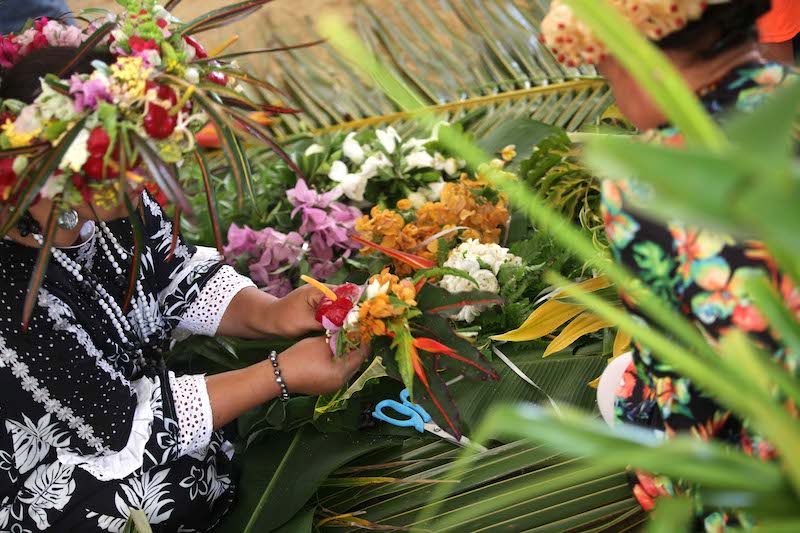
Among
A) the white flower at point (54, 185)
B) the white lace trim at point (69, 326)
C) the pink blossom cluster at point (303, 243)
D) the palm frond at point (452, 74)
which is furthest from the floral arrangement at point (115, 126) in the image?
the palm frond at point (452, 74)

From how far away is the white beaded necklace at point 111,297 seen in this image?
1188 mm

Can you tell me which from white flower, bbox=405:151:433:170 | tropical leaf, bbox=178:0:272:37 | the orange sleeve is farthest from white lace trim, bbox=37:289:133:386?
the orange sleeve

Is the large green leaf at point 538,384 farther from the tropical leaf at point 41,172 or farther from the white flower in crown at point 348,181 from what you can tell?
the tropical leaf at point 41,172

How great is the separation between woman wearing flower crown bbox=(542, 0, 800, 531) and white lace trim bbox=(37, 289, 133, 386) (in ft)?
2.52

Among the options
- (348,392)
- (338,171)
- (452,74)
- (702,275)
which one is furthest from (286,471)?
(452,74)

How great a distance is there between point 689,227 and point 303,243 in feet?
3.62

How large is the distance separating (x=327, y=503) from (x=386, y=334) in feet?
1.25

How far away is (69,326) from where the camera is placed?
1.13 meters

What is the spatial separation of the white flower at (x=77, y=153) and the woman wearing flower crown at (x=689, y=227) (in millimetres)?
506

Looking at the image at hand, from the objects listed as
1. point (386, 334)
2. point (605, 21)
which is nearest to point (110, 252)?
point (386, 334)

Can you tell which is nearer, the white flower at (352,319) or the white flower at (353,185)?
the white flower at (352,319)

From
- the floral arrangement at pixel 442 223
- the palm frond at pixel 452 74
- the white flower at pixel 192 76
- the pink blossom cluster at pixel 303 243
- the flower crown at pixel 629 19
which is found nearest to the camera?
the flower crown at pixel 629 19

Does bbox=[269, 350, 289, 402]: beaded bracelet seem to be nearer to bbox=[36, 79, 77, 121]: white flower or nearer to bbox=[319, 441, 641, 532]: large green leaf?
bbox=[319, 441, 641, 532]: large green leaf

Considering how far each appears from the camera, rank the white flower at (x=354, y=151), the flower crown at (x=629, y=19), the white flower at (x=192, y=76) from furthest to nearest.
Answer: the white flower at (x=354, y=151), the white flower at (x=192, y=76), the flower crown at (x=629, y=19)
